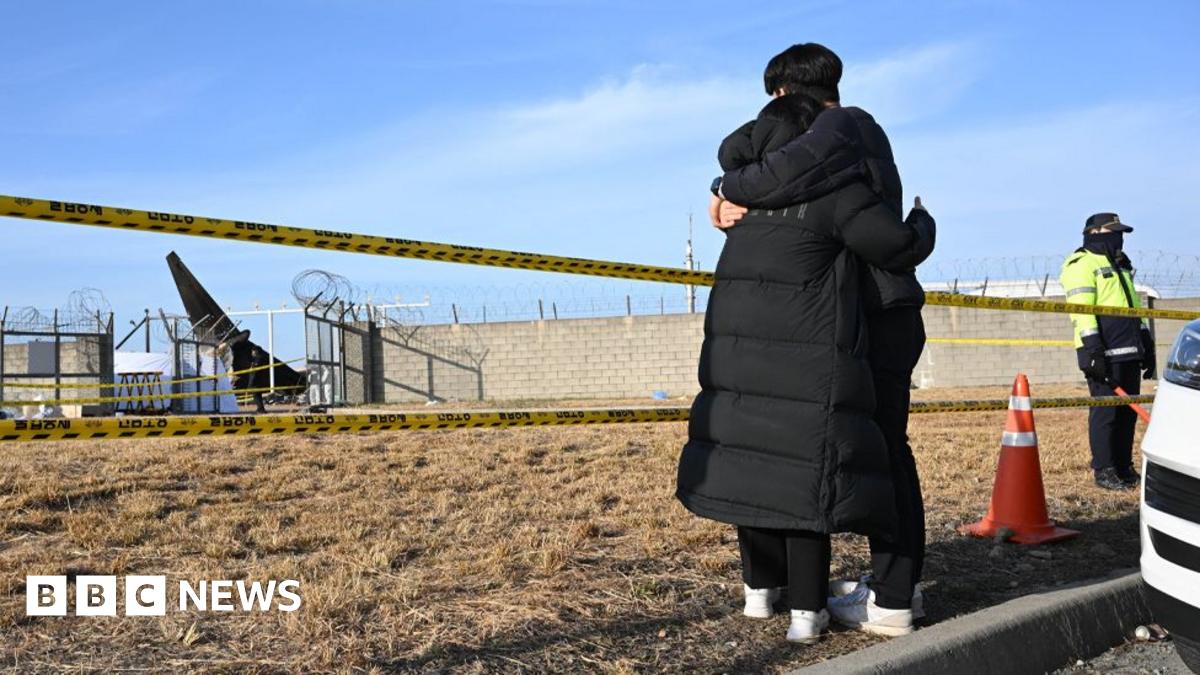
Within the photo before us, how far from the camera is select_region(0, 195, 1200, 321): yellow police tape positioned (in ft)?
9.39

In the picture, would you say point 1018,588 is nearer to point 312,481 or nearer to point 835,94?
point 835,94

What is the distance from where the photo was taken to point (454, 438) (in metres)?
8.84

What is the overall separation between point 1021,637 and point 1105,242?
14.1ft

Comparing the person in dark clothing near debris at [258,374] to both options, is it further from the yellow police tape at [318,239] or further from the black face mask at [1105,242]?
the yellow police tape at [318,239]

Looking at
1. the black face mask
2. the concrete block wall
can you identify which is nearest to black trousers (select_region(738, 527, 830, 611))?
the black face mask

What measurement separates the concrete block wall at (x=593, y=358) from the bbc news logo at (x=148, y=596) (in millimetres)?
23369

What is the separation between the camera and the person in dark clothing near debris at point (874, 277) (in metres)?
3.13

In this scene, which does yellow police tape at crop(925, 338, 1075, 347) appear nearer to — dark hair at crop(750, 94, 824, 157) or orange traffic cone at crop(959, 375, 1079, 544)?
orange traffic cone at crop(959, 375, 1079, 544)

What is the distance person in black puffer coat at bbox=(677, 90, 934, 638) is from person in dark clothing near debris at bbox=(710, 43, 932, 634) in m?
0.06

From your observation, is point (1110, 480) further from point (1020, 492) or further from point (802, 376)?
point (802, 376)

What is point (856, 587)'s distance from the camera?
3.57 meters

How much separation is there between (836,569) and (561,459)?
11.0ft

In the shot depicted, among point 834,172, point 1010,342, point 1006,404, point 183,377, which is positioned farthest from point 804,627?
point 183,377

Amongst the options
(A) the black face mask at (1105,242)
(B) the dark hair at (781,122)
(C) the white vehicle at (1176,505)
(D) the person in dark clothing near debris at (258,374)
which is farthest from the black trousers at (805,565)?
(D) the person in dark clothing near debris at (258,374)
